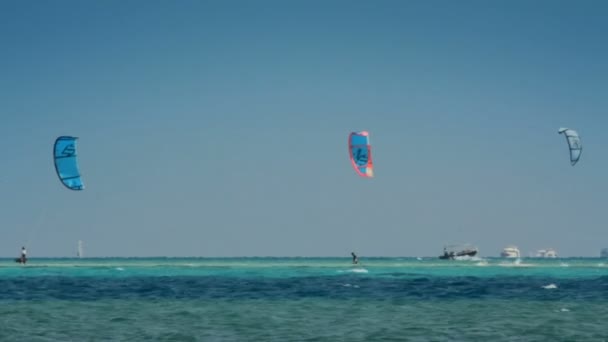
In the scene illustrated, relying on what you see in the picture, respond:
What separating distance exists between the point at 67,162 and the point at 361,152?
20016 mm

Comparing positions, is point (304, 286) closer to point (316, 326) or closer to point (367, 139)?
point (367, 139)

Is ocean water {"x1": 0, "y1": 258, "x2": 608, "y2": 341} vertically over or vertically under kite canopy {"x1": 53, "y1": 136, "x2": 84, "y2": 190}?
under

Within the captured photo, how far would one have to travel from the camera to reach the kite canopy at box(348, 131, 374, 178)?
56.8m

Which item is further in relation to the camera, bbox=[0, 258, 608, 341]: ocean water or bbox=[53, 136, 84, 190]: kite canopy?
bbox=[53, 136, 84, 190]: kite canopy

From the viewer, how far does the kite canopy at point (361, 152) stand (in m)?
56.8

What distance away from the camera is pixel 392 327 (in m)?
23.1

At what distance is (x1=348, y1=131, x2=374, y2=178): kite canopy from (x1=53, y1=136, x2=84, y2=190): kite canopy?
1855cm

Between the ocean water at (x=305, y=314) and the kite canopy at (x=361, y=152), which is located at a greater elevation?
the kite canopy at (x=361, y=152)

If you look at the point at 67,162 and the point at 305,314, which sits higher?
the point at 67,162

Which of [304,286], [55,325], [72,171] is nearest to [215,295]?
[304,286]

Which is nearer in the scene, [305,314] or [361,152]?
[305,314]

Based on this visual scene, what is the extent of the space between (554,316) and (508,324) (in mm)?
3023

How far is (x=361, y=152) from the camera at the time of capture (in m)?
57.6

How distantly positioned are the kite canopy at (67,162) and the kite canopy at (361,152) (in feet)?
60.9
